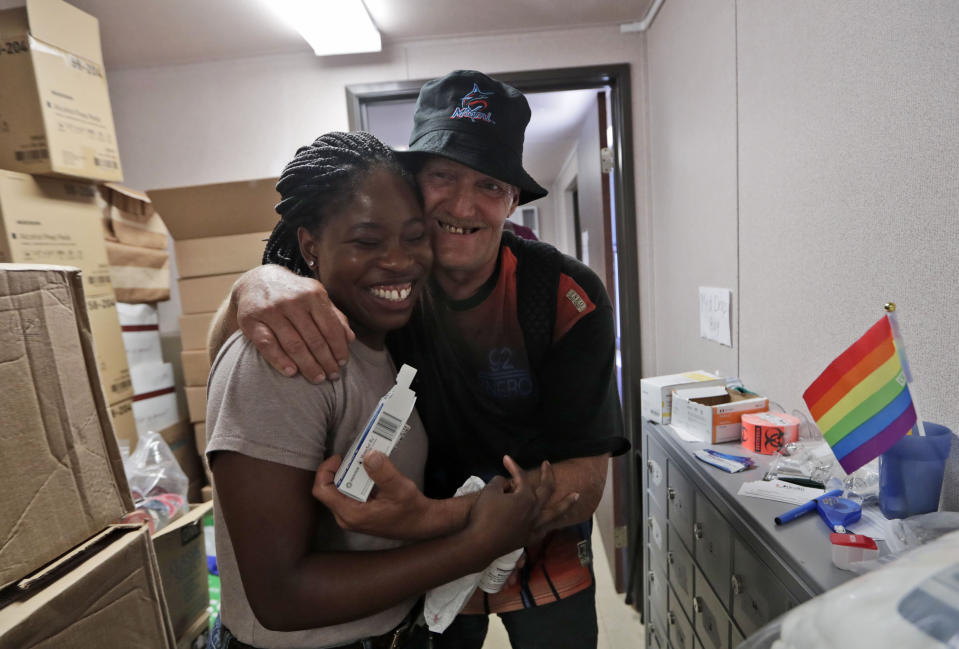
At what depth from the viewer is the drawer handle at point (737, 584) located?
962mm

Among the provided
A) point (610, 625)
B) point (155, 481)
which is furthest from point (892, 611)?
point (610, 625)

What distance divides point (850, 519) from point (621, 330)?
157 centimetres

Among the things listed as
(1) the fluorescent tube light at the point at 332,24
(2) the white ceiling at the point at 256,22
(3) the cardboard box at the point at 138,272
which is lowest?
(3) the cardboard box at the point at 138,272

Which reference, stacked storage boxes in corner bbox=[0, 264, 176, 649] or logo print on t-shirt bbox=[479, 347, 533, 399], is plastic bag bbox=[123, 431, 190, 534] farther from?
logo print on t-shirt bbox=[479, 347, 533, 399]

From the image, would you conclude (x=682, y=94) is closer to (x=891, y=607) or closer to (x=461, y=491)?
(x=461, y=491)

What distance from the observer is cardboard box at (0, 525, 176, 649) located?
0.64 meters

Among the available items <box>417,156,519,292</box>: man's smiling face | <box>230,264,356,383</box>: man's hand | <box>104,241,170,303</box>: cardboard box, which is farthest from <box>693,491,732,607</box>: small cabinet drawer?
<box>104,241,170,303</box>: cardboard box

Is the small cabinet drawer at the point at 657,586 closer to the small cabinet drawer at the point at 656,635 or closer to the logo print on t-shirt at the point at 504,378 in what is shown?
the small cabinet drawer at the point at 656,635

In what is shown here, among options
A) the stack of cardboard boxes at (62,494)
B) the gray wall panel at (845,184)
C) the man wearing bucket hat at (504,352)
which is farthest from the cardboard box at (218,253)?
the gray wall panel at (845,184)

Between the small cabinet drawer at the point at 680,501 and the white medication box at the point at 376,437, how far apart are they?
856 millimetres

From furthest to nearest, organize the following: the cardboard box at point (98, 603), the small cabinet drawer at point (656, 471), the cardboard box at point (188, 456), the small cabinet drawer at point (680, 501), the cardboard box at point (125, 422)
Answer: the cardboard box at point (188, 456) → the cardboard box at point (125, 422) → the small cabinet drawer at point (656, 471) → the small cabinet drawer at point (680, 501) → the cardboard box at point (98, 603)

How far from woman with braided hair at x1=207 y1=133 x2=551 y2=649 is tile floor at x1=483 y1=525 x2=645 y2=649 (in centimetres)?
138

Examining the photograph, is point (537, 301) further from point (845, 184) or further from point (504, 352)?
point (845, 184)

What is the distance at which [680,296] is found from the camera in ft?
6.52
